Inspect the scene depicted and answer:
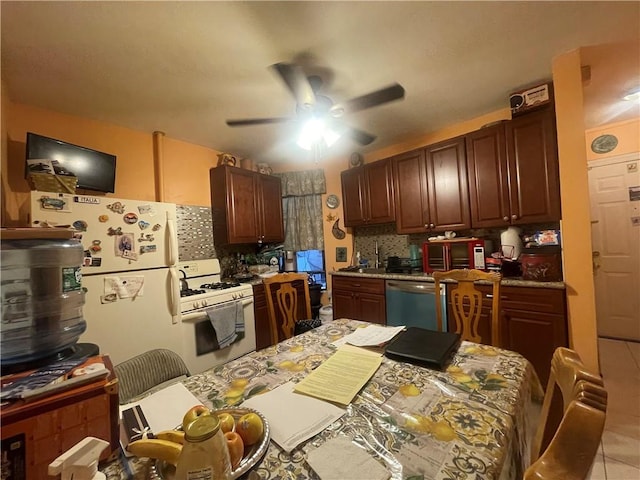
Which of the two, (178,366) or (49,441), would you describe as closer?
(49,441)

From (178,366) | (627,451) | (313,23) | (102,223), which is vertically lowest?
(627,451)

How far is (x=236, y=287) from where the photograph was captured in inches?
105

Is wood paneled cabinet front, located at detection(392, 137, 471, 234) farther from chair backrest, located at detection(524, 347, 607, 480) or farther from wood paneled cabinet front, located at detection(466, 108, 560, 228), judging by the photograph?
chair backrest, located at detection(524, 347, 607, 480)

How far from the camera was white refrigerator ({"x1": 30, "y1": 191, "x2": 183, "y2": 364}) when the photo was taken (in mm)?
1714

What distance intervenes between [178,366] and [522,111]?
3067 mm

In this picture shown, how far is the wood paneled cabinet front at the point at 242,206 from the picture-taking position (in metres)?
3.11

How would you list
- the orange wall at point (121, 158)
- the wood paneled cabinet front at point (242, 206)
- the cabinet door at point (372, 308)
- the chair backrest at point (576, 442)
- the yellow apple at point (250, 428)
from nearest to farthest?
1. the chair backrest at point (576, 442)
2. the yellow apple at point (250, 428)
3. the orange wall at point (121, 158)
4. the cabinet door at point (372, 308)
5. the wood paneled cabinet front at point (242, 206)

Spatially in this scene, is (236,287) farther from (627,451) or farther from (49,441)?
(627,451)

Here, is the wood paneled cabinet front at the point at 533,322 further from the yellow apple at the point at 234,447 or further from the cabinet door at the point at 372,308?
the yellow apple at the point at 234,447

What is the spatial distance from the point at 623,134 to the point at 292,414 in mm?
4482

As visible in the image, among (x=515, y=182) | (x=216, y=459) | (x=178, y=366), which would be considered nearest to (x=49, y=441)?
(x=216, y=459)

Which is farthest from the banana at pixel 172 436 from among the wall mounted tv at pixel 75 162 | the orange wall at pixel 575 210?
the orange wall at pixel 575 210

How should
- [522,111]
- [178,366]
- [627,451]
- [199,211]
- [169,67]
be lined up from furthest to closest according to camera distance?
1. [199,211]
2. [522,111]
3. [169,67]
4. [627,451]
5. [178,366]

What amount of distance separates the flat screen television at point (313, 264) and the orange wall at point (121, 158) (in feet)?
4.84
